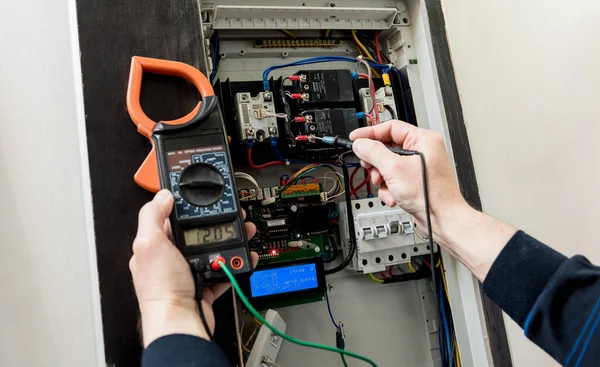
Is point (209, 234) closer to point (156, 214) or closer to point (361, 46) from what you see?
point (156, 214)

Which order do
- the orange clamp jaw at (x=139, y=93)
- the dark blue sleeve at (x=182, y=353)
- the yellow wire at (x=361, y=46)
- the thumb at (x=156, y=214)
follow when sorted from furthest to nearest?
the yellow wire at (x=361, y=46) → the orange clamp jaw at (x=139, y=93) → the thumb at (x=156, y=214) → the dark blue sleeve at (x=182, y=353)

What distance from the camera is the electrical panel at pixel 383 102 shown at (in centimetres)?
132

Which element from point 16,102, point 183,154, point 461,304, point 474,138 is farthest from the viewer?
point 474,138

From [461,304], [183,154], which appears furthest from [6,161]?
[461,304]

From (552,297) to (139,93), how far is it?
0.81 m

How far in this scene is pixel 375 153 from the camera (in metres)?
0.90

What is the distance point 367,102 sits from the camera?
4.32 feet

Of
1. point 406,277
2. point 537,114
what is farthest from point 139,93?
point 537,114

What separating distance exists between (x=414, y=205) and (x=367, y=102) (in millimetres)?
515

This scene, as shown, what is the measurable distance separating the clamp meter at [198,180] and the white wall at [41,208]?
153 millimetres

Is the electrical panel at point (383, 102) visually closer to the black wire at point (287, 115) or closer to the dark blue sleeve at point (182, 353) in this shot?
the black wire at point (287, 115)

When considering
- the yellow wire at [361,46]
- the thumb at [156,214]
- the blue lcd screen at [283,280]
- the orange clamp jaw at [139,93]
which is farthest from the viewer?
the yellow wire at [361,46]

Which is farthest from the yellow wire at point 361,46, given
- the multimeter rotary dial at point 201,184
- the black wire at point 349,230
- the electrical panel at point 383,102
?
the multimeter rotary dial at point 201,184

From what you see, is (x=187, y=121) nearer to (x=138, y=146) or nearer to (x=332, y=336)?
(x=138, y=146)
